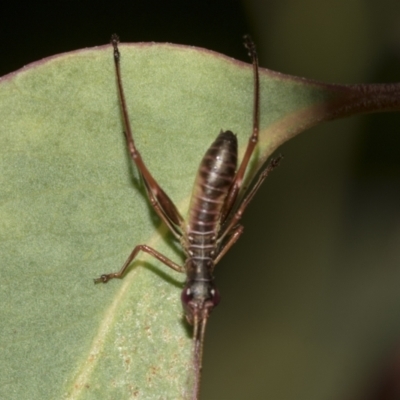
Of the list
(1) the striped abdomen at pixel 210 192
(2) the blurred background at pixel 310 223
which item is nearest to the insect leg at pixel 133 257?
(1) the striped abdomen at pixel 210 192

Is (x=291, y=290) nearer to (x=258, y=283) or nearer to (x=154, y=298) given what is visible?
(x=258, y=283)

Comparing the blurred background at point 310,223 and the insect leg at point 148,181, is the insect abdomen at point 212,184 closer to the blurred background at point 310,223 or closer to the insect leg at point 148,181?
the insect leg at point 148,181

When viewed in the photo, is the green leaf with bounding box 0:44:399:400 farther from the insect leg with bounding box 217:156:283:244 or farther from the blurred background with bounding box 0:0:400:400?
the blurred background with bounding box 0:0:400:400

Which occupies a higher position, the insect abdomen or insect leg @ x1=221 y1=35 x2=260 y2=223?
insect leg @ x1=221 y1=35 x2=260 y2=223

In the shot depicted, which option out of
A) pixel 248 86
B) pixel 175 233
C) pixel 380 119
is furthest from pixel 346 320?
pixel 248 86

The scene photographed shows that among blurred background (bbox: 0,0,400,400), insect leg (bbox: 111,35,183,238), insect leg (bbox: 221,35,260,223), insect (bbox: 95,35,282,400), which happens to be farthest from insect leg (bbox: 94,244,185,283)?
blurred background (bbox: 0,0,400,400)

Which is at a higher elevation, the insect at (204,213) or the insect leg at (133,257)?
the insect at (204,213)

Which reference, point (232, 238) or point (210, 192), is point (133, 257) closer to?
point (210, 192)
